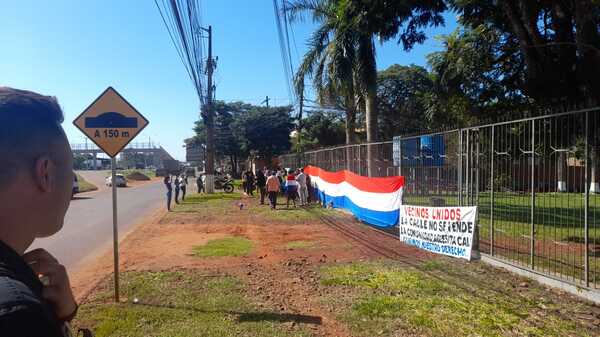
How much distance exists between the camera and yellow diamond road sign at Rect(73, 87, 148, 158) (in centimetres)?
617

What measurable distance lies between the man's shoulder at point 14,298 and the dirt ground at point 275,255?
4328 mm

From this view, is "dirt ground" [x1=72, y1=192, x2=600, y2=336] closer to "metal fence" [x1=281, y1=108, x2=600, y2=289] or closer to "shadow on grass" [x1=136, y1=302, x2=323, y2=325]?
"shadow on grass" [x1=136, y1=302, x2=323, y2=325]

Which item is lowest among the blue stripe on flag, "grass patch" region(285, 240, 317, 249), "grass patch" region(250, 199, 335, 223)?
"grass patch" region(285, 240, 317, 249)

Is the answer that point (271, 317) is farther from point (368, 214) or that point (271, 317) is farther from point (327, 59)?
point (327, 59)

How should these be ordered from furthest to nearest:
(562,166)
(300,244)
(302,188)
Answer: (302,188) < (300,244) < (562,166)

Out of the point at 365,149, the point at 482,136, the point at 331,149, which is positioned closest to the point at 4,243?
the point at 482,136

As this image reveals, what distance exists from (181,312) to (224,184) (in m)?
25.4

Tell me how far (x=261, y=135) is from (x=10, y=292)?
43.9m

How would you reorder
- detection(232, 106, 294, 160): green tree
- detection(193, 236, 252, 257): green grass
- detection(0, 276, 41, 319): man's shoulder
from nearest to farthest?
detection(0, 276, 41, 319): man's shoulder
detection(193, 236, 252, 257): green grass
detection(232, 106, 294, 160): green tree

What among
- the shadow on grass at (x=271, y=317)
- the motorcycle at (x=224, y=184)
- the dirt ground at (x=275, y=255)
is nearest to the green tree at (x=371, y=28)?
the dirt ground at (x=275, y=255)

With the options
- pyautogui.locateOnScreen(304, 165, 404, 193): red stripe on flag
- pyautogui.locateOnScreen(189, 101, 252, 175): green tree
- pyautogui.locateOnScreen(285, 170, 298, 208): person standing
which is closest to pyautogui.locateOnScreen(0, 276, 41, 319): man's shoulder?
pyautogui.locateOnScreen(304, 165, 404, 193): red stripe on flag

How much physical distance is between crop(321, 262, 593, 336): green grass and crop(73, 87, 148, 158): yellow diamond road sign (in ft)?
11.9

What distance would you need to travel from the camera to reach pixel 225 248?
977 cm

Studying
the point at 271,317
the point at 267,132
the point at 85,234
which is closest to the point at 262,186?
the point at 85,234
